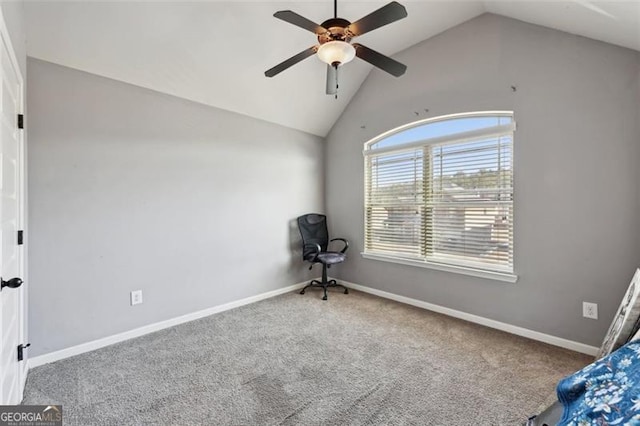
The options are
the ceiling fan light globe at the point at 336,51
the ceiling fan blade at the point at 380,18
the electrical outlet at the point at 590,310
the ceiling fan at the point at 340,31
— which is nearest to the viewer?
the ceiling fan blade at the point at 380,18

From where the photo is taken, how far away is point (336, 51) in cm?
196

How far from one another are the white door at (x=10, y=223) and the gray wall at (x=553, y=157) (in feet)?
11.4

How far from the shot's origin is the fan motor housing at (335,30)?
1.93 metres

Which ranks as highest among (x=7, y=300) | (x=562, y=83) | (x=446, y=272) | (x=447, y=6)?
(x=447, y=6)

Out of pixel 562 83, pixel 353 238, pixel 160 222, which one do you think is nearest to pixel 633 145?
pixel 562 83

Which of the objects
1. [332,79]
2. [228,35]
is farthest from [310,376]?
[228,35]

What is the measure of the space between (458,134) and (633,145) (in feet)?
4.42

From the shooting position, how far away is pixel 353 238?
4273mm

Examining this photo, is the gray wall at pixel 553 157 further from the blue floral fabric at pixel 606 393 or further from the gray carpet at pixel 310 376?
the blue floral fabric at pixel 606 393

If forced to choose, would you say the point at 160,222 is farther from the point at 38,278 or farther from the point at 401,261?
the point at 401,261

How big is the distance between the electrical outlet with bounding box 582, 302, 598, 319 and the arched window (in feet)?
1.78

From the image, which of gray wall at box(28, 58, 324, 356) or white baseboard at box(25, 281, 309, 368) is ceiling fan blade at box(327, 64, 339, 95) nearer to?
gray wall at box(28, 58, 324, 356)

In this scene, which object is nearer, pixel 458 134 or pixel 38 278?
pixel 38 278
